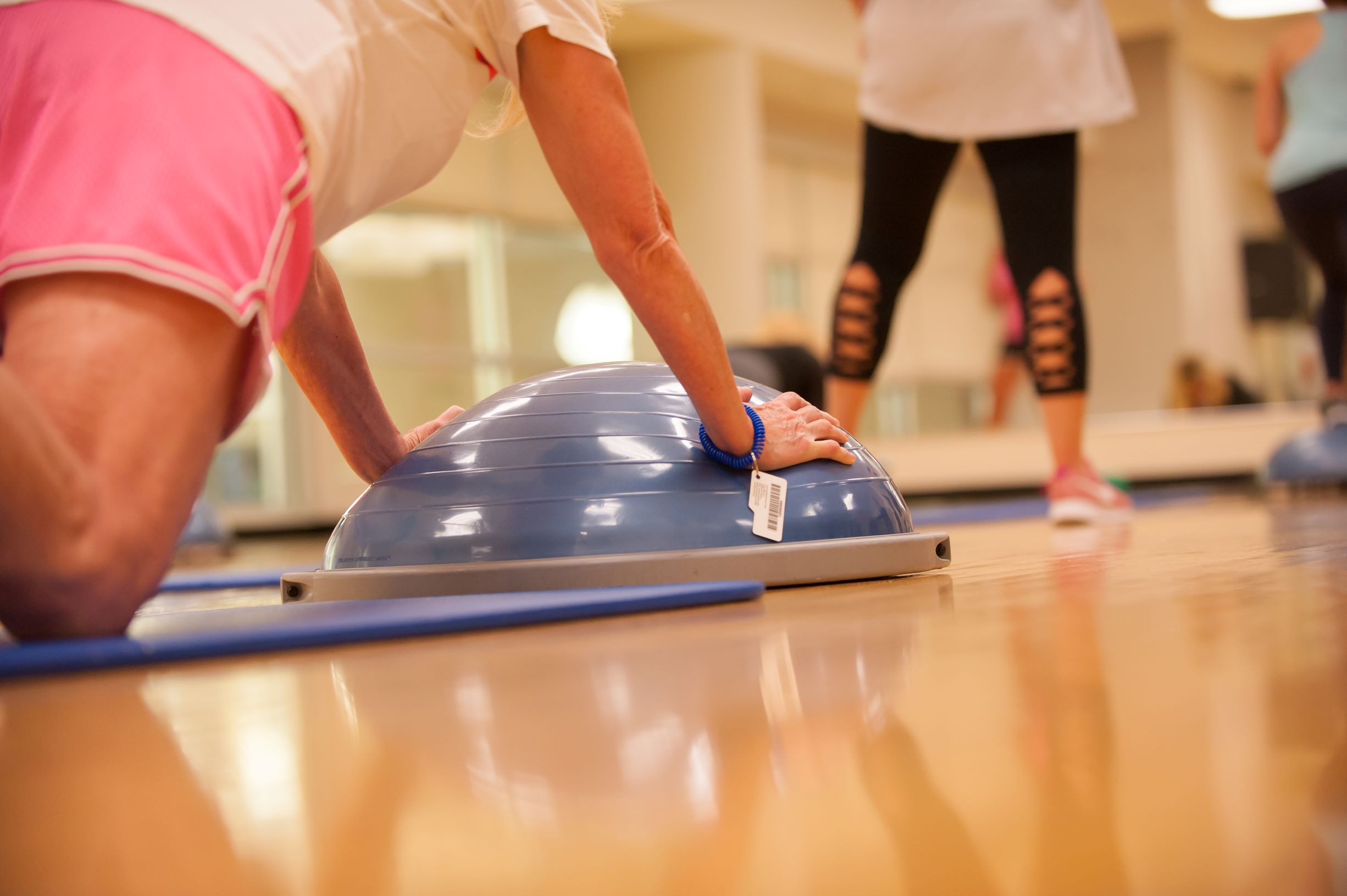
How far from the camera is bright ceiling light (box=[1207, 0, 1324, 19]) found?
8344 mm

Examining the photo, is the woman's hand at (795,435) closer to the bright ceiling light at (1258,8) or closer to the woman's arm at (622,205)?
the woman's arm at (622,205)

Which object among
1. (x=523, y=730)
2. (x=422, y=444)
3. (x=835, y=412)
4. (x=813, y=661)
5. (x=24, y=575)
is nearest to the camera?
(x=523, y=730)

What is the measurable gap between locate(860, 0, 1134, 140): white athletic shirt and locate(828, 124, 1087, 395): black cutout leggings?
0.17 feet

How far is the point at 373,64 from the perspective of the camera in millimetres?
1196

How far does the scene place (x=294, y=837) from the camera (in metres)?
0.49

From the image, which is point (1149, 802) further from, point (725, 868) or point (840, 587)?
point (840, 587)

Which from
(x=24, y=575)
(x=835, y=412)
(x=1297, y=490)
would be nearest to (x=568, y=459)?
(x=24, y=575)

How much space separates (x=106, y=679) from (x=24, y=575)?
147 mm

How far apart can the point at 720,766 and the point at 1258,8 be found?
925cm

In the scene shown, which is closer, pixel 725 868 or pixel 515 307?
pixel 725 868

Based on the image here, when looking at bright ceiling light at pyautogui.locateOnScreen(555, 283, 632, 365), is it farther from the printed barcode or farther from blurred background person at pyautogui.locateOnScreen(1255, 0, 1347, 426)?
the printed barcode

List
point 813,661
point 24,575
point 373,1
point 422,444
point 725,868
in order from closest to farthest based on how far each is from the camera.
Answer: point 725,868 < point 813,661 < point 24,575 < point 373,1 < point 422,444

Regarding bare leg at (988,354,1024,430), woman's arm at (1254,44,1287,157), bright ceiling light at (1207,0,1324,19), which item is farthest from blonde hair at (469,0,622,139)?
bright ceiling light at (1207,0,1324,19)

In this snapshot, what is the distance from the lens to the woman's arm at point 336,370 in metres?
1.51
